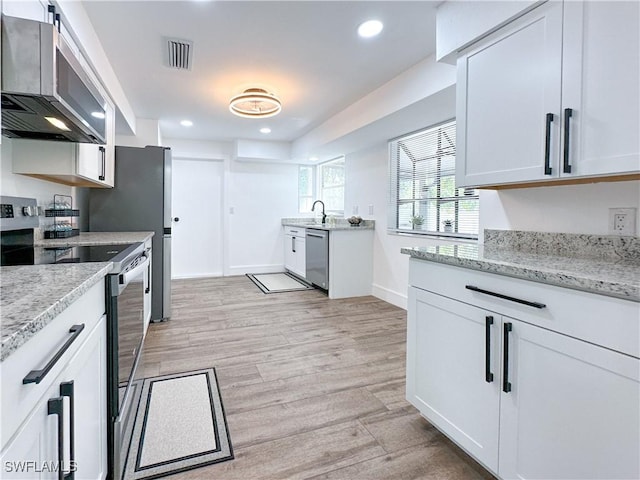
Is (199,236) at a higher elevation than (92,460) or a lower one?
higher

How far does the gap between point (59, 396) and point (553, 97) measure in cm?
197

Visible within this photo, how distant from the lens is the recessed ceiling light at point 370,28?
2312 millimetres

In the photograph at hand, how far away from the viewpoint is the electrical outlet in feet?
4.68

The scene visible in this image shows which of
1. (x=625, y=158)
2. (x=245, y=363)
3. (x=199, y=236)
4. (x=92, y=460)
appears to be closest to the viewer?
(x=92, y=460)

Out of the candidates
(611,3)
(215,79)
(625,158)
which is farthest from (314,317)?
(611,3)

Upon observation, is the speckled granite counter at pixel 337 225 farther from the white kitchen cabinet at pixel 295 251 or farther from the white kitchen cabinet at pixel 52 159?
the white kitchen cabinet at pixel 52 159

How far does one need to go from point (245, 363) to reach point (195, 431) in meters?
0.80

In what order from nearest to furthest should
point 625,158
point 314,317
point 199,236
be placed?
1. point 625,158
2. point 314,317
3. point 199,236

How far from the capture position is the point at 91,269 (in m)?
1.27

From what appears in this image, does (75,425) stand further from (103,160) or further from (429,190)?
(429,190)

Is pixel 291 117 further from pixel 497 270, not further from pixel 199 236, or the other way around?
pixel 497 270

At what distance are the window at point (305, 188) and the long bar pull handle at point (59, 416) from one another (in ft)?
19.4

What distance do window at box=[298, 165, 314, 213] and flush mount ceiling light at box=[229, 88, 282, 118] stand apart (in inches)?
120

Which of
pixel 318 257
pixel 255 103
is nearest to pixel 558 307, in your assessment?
pixel 255 103
